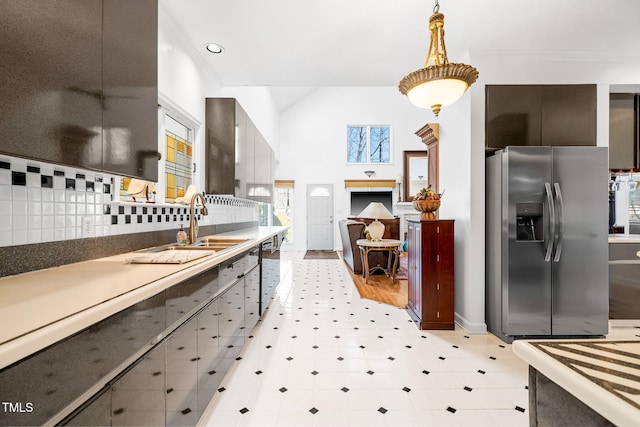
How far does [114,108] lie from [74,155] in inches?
13.4

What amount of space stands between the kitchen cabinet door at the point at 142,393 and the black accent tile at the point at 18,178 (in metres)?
1.00

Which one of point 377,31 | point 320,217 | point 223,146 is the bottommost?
point 320,217

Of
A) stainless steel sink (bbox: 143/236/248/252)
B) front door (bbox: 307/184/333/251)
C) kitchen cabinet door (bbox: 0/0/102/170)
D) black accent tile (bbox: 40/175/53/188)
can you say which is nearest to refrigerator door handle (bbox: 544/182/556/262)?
stainless steel sink (bbox: 143/236/248/252)

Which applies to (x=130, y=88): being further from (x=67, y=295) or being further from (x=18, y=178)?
(x=67, y=295)

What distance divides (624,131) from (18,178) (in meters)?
5.31

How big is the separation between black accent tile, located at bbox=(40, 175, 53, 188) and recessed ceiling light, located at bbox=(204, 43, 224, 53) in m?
2.00

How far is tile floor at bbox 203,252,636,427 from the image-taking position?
5.66ft

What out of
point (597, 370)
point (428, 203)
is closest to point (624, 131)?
point (428, 203)

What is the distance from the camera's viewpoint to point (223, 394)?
1906 mm

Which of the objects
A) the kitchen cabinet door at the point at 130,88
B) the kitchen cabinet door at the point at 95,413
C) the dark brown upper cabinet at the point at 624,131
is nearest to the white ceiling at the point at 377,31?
the dark brown upper cabinet at the point at 624,131

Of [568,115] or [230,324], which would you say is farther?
[568,115]

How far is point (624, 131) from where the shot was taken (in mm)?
3172

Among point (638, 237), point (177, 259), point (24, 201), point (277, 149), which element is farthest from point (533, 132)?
point (277, 149)

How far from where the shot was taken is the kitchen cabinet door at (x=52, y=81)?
0.86 metres
